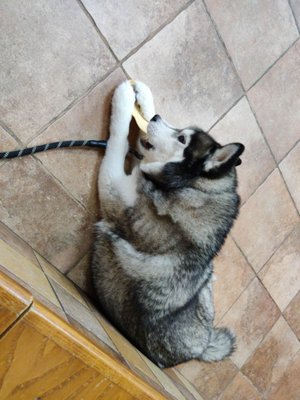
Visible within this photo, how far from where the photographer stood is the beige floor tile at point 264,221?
2.85 m

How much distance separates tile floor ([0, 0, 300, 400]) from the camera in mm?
1767

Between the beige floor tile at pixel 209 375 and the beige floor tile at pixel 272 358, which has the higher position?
the beige floor tile at pixel 209 375

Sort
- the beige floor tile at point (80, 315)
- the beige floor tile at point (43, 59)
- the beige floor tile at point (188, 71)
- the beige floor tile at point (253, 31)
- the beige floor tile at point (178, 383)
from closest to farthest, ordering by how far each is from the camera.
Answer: the beige floor tile at point (80, 315) < the beige floor tile at point (43, 59) < the beige floor tile at point (188, 71) < the beige floor tile at point (178, 383) < the beige floor tile at point (253, 31)

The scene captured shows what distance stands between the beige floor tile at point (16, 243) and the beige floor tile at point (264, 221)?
153cm

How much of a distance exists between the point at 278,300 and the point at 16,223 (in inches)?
89.8

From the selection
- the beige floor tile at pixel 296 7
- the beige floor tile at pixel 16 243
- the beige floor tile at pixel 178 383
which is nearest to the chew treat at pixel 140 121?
Answer: the beige floor tile at pixel 16 243

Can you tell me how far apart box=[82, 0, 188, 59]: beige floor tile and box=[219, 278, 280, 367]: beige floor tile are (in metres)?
1.94

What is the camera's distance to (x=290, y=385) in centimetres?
337

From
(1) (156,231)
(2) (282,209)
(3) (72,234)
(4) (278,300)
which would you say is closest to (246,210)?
(2) (282,209)

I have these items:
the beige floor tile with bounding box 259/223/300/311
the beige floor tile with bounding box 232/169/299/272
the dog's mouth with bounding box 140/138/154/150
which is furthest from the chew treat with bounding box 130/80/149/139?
the beige floor tile with bounding box 259/223/300/311

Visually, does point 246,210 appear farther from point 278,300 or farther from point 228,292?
point 278,300

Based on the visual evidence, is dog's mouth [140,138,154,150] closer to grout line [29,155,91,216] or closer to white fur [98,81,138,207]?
white fur [98,81,138,207]

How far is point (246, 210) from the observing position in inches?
112

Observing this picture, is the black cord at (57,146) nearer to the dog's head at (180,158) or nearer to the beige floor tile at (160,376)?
the dog's head at (180,158)
